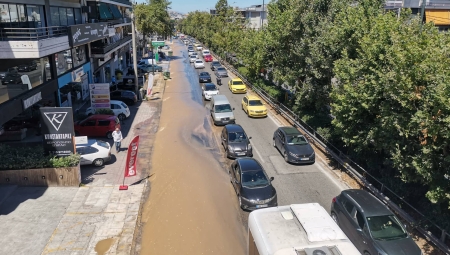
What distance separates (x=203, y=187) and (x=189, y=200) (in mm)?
1374

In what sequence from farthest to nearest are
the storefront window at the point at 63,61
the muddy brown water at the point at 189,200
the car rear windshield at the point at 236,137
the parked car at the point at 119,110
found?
the parked car at the point at 119,110
the storefront window at the point at 63,61
the car rear windshield at the point at 236,137
the muddy brown water at the point at 189,200

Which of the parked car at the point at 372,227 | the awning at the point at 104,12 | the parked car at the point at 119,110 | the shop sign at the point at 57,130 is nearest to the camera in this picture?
the parked car at the point at 372,227

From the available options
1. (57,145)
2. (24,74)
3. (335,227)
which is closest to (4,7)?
(24,74)

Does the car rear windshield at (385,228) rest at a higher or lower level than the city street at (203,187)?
higher

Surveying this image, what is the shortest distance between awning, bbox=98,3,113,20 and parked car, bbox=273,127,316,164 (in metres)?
22.2

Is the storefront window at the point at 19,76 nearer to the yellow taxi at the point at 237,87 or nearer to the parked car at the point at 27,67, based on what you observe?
the parked car at the point at 27,67

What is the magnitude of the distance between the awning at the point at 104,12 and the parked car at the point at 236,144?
2027cm

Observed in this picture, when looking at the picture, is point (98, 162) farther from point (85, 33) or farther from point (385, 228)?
point (385, 228)

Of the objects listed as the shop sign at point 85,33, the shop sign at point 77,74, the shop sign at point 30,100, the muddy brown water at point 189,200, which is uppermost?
the shop sign at point 85,33

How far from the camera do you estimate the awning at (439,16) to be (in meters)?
44.6

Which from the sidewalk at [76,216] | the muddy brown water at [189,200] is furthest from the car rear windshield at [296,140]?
the sidewalk at [76,216]

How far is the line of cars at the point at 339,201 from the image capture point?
35.1ft

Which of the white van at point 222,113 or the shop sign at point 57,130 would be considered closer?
the shop sign at point 57,130

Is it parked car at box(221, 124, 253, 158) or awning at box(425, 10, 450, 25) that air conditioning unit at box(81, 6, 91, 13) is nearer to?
parked car at box(221, 124, 253, 158)
